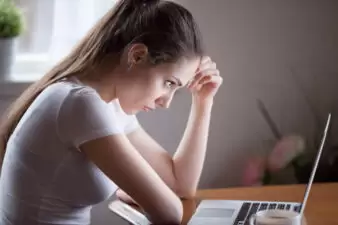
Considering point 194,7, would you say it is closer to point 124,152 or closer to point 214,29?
point 214,29

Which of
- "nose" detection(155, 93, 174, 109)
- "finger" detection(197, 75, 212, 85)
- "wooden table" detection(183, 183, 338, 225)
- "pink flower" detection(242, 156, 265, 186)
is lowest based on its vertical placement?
"pink flower" detection(242, 156, 265, 186)

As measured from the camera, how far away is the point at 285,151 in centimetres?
204

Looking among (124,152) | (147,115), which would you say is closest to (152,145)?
(147,115)

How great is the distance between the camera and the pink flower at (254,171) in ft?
6.66

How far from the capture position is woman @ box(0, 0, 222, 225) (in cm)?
129

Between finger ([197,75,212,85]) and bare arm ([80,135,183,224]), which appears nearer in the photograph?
bare arm ([80,135,183,224])

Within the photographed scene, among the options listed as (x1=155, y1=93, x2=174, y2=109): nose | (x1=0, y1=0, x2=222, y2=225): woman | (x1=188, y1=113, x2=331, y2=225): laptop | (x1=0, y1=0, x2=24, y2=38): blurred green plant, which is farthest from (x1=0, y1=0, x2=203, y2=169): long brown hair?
(x1=0, y1=0, x2=24, y2=38): blurred green plant

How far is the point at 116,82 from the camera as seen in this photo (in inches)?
55.5

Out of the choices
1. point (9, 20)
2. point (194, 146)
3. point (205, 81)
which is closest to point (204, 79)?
point (205, 81)

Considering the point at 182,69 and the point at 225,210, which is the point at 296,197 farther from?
the point at 182,69

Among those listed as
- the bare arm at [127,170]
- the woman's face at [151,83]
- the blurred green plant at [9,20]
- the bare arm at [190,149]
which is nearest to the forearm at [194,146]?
the bare arm at [190,149]

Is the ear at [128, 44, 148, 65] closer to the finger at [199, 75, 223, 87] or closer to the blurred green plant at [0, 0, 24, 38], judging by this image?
the finger at [199, 75, 223, 87]

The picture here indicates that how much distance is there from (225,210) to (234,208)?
25mm

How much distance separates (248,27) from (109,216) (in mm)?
707
